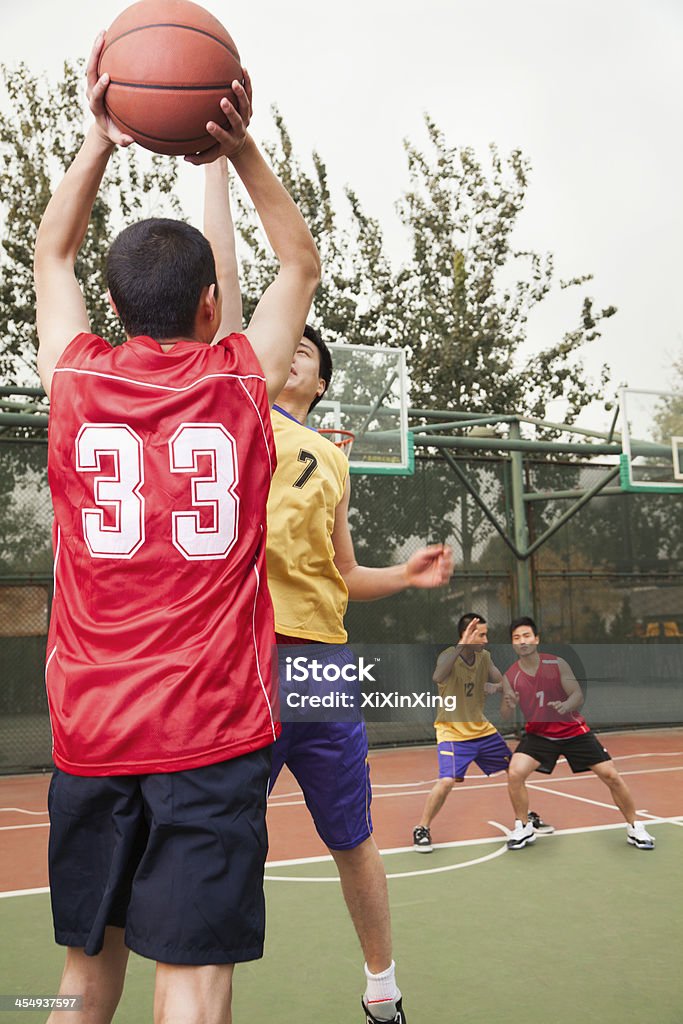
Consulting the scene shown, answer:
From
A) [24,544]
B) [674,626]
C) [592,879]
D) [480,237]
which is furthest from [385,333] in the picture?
[592,879]

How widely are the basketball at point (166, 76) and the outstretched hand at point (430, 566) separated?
106 centimetres

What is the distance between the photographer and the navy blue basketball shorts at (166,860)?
149 cm

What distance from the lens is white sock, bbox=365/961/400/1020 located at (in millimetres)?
2631

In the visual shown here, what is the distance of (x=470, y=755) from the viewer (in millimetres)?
5715

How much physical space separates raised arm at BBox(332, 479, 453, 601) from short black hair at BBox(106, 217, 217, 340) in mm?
850

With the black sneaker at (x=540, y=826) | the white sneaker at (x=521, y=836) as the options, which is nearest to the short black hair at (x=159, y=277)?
the white sneaker at (x=521, y=836)

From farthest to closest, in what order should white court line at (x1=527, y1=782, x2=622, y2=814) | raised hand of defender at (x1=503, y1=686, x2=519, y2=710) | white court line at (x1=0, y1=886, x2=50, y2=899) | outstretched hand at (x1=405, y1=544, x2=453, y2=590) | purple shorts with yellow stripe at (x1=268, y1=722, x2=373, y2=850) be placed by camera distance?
white court line at (x1=527, y1=782, x2=622, y2=814) → raised hand of defender at (x1=503, y1=686, x2=519, y2=710) → white court line at (x1=0, y1=886, x2=50, y2=899) → purple shorts with yellow stripe at (x1=268, y1=722, x2=373, y2=850) → outstretched hand at (x1=405, y1=544, x2=453, y2=590)

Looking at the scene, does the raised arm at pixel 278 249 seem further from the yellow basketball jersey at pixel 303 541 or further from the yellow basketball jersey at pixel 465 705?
the yellow basketball jersey at pixel 465 705

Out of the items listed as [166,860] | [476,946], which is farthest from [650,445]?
Result: [166,860]

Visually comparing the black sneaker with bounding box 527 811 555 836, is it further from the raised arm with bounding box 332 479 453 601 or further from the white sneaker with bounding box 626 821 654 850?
the raised arm with bounding box 332 479 453 601

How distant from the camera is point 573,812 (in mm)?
6609

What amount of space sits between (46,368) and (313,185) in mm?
16723

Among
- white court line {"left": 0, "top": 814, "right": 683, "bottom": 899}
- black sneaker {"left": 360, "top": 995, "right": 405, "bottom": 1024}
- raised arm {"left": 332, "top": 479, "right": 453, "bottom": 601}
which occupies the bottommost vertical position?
white court line {"left": 0, "top": 814, "right": 683, "bottom": 899}

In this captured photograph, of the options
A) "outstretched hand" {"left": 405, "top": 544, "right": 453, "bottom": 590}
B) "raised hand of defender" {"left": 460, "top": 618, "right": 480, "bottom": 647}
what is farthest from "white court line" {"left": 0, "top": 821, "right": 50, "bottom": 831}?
"outstretched hand" {"left": 405, "top": 544, "right": 453, "bottom": 590}
